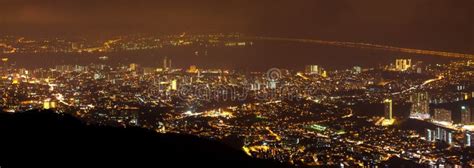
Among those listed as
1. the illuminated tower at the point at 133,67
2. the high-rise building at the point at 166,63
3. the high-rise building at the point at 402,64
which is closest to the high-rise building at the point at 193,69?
the high-rise building at the point at 166,63

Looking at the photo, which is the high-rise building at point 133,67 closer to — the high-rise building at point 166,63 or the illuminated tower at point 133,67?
the illuminated tower at point 133,67

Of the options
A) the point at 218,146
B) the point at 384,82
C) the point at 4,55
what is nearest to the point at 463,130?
the point at 384,82

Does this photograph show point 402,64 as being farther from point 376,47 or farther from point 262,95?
point 262,95

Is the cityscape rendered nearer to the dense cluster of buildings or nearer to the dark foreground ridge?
the dense cluster of buildings

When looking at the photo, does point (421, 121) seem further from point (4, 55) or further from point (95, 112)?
point (4, 55)

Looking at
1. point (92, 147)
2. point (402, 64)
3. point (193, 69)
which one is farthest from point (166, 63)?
point (92, 147)

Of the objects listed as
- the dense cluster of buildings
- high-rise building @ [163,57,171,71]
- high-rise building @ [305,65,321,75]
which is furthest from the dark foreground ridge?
high-rise building @ [163,57,171,71]
